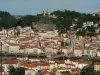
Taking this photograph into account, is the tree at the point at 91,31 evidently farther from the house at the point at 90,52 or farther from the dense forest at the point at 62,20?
the house at the point at 90,52

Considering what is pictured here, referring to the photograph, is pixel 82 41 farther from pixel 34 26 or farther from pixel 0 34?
pixel 34 26

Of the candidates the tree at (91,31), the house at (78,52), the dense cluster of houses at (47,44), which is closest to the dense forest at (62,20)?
the tree at (91,31)

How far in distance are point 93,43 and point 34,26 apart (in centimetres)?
2416

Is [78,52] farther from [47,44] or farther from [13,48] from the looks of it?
[47,44]

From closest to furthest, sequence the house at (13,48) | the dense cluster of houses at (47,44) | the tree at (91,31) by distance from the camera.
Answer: the dense cluster of houses at (47,44) → the house at (13,48) → the tree at (91,31)

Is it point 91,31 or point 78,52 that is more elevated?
point 91,31

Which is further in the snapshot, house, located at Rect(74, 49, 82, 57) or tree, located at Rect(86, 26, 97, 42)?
tree, located at Rect(86, 26, 97, 42)

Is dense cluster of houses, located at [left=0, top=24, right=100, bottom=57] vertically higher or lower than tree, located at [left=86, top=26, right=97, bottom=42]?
lower

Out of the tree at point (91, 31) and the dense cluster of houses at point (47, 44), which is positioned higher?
the tree at point (91, 31)

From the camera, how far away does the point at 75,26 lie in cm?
7781

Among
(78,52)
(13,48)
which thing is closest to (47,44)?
(13,48)

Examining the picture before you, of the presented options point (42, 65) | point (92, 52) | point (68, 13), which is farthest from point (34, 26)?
point (42, 65)

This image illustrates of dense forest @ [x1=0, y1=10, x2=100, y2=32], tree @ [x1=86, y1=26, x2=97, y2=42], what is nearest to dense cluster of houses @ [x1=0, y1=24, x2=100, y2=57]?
tree @ [x1=86, y1=26, x2=97, y2=42]

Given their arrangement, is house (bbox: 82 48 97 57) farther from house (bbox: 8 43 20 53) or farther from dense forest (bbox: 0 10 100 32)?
dense forest (bbox: 0 10 100 32)
